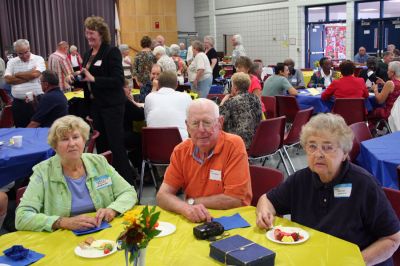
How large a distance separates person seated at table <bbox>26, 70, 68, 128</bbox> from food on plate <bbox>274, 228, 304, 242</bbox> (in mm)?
3637

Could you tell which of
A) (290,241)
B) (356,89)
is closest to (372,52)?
(356,89)

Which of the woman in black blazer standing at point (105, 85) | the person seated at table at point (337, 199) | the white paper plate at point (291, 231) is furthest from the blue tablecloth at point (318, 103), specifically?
the white paper plate at point (291, 231)

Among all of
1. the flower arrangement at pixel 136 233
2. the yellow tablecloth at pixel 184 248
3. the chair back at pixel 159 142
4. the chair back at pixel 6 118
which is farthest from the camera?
the chair back at pixel 6 118

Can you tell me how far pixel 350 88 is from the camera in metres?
6.27

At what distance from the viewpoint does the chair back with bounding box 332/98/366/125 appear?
19.1 feet

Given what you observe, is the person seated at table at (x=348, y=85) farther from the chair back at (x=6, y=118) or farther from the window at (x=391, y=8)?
the window at (x=391, y=8)

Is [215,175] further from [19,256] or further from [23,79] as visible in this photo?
[23,79]

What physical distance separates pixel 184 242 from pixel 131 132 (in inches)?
130

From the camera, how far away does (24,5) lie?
11875 millimetres

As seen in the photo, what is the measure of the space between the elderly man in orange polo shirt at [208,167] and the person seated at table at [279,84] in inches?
171

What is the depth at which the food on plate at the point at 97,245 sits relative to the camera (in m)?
1.83

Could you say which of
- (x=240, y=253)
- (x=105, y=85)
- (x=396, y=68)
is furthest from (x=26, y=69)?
(x=240, y=253)

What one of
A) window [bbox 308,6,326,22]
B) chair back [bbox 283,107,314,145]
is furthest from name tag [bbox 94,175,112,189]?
window [bbox 308,6,326,22]

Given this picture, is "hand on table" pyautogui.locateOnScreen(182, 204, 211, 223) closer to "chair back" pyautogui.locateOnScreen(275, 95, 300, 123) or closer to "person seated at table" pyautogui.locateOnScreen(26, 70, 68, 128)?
"person seated at table" pyautogui.locateOnScreen(26, 70, 68, 128)
